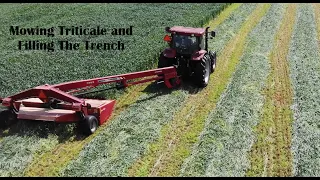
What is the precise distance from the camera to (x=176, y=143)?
11.3m

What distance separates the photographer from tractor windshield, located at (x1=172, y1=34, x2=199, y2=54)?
1506 centimetres

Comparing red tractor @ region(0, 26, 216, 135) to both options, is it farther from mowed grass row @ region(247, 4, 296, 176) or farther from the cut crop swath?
mowed grass row @ region(247, 4, 296, 176)

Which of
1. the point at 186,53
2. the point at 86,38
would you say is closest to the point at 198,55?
the point at 186,53

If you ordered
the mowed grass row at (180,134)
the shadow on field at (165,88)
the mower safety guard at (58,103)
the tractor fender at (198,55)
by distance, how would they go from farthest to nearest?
1. the shadow on field at (165,88)
2. the tractor fender at (198,55)
3. the mower safety guard at (58,103)
4. the mowed grass row at (180,134)

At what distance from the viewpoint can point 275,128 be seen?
12188mm

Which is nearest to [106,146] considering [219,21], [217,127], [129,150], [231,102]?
[129,150]

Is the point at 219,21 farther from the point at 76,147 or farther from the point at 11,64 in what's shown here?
the point at 76,147

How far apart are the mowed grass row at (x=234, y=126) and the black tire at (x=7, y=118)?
544cm

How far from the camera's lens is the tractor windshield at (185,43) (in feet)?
49.4

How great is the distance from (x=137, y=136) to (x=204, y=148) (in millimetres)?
1988

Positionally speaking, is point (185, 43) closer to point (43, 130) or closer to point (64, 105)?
point (64, 105)

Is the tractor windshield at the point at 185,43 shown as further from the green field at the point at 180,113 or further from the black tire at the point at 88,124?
the black tire at the point at 88,124

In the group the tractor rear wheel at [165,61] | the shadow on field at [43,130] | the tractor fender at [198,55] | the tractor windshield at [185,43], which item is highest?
the tractor windshield at [185,43]

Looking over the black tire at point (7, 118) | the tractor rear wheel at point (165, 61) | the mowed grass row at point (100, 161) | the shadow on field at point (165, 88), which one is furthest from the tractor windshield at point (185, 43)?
the black tire at point (7, 118)
